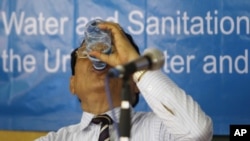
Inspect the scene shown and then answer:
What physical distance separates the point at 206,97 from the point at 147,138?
0.65 m

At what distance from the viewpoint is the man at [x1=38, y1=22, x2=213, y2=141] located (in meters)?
1.61

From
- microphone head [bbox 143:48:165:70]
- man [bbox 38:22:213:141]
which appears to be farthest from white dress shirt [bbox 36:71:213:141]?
microphone head [bbox 143:48:165:70]

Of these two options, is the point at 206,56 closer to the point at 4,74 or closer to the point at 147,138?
the point at 147,138

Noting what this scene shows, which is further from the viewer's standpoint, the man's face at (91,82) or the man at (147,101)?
the man's face at (91,82)

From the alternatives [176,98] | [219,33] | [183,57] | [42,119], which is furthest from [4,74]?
[176,98]

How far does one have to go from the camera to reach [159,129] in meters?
1.79

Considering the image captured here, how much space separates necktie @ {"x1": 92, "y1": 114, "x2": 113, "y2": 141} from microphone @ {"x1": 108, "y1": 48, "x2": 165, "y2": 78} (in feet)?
2.27

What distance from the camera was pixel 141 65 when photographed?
44.2 inches

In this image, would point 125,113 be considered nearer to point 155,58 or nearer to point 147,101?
point 155,58

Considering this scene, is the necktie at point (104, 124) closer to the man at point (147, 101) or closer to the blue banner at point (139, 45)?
the man at point (147, 101)

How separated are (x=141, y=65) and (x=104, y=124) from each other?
0.73 metres

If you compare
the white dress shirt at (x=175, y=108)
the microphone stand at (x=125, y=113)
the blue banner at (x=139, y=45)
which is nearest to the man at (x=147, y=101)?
the white dress shirt at (x=175, y=108)

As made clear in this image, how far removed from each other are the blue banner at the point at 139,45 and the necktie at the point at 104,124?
0.65 metres

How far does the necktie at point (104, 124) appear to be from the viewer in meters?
1.82
